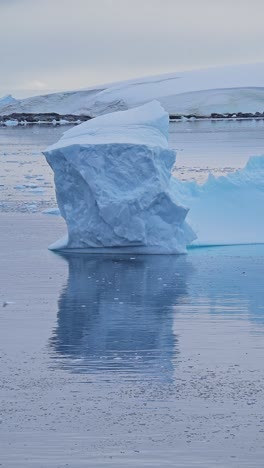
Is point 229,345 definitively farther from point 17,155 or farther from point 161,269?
point 17,155

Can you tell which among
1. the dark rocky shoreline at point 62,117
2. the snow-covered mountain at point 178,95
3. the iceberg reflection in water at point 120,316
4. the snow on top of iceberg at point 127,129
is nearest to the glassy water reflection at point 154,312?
the iceberg reflection in water at point 120,316

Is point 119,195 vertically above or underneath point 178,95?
above

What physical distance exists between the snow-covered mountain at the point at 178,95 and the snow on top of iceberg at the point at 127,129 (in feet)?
119

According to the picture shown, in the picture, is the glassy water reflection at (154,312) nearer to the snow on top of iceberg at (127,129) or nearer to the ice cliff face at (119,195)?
the ice cliff face at (119,195)

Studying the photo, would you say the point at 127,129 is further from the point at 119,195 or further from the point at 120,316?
the point at 120,316

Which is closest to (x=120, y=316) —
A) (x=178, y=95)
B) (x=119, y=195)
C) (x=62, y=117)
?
(x=119, y=195)

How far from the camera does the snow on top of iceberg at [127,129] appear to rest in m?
11.6

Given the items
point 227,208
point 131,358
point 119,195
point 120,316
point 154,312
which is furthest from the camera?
point 227,208

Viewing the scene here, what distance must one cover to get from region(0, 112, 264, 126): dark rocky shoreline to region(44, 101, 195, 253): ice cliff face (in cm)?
4000

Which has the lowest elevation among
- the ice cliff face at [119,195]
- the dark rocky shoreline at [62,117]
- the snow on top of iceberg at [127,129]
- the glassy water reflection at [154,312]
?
the dark rocky shoreline at [62,117]

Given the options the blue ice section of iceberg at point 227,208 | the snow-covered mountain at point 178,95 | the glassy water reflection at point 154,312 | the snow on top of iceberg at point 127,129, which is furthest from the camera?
the snow-covered mountain at point 178,95

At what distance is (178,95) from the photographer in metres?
50.9

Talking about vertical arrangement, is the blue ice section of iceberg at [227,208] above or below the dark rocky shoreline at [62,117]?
above

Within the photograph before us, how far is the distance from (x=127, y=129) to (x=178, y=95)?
129 ft
